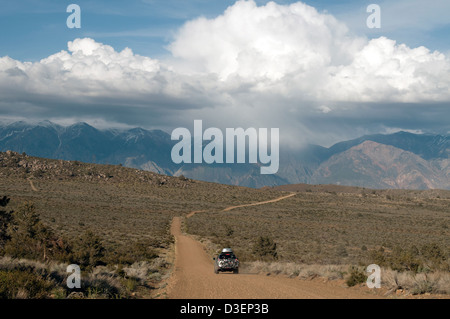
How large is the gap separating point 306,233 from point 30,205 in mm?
36888

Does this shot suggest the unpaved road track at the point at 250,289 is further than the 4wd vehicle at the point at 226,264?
No

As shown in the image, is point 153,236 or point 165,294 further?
point 153,236

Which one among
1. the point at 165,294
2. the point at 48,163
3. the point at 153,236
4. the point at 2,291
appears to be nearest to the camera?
the point at 2,291

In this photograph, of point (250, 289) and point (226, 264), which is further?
point (226, 264)

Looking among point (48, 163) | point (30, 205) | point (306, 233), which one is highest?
point (48, 163)

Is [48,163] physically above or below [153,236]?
above

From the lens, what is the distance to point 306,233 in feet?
178

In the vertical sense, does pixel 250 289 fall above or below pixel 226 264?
above

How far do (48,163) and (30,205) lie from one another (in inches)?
4450

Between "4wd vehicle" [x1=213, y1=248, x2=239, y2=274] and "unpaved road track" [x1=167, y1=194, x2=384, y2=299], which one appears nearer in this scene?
"unpaved road track" [x1=167, y1=194, x2=384, y2=299]
